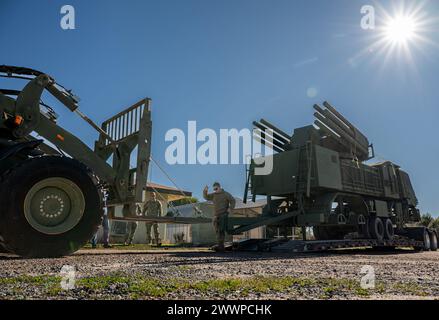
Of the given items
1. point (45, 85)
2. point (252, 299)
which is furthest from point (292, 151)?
point (252, 299)

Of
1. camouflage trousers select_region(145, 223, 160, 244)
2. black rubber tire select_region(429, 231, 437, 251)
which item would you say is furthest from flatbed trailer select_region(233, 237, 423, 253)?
black rubber tire select_region(429, 231, 437, 251)

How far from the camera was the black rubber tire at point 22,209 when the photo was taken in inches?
185

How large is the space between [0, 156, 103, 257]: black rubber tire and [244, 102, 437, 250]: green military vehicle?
5642 millimetres

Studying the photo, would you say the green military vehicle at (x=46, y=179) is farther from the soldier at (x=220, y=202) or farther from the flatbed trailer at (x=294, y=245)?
the flatbed trailer at (x=294, y=245)

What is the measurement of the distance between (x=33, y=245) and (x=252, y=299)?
138 inches

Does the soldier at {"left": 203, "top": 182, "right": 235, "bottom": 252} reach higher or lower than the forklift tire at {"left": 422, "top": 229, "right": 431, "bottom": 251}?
higher

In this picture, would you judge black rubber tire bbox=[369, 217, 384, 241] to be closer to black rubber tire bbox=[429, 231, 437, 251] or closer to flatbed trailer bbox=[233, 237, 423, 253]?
flatbed trailer bbox=[233, 237, 423, 253]

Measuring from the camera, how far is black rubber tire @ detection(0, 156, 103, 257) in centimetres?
471

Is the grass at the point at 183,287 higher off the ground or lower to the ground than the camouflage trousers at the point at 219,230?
lower

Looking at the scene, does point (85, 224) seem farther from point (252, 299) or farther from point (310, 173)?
point (310, 173)

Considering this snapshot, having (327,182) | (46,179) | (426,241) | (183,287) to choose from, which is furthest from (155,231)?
(426,241)

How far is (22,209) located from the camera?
15.8 ft

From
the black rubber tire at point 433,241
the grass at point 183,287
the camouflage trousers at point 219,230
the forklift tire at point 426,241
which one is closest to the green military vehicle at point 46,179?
the grass at point 183,287
